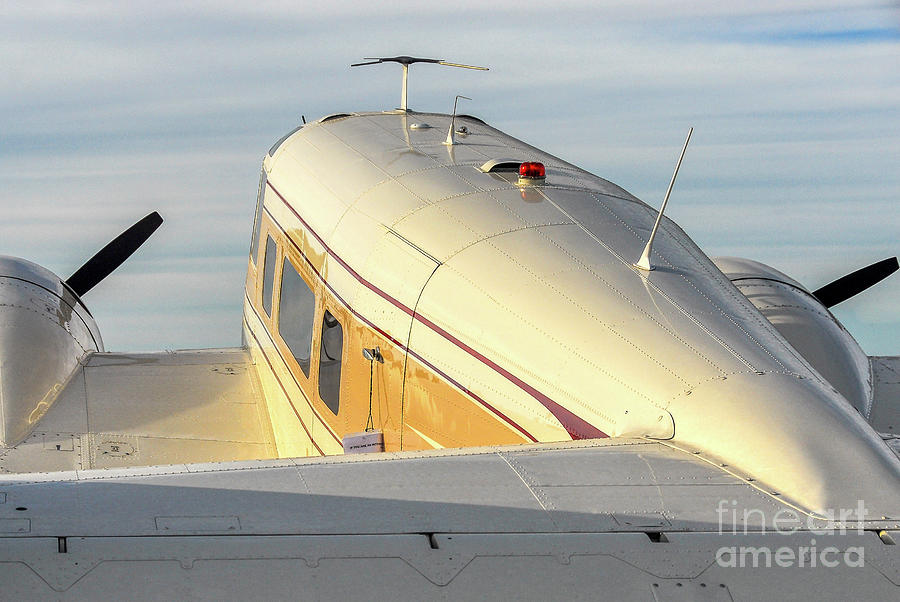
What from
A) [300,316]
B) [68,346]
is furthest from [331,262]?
[68,346]

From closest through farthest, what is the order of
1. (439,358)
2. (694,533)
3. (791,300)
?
1. (694,533)
2. (439,358)
3. (791,300)

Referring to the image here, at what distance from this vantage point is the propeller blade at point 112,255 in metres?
14.7

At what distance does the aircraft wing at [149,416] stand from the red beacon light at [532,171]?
4281 mm

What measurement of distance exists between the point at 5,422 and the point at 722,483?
7700 millimetres

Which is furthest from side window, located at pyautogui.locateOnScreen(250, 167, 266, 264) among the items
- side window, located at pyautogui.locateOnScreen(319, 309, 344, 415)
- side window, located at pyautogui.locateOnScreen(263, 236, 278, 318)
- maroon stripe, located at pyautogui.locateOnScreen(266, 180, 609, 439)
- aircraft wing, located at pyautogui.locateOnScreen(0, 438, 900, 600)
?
aircraft wing, located at pyautogui.locateOnScreen(0, 438, 900, 600)

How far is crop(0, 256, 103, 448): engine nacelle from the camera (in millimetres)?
10695

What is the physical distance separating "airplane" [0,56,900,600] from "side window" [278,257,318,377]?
0.05 m

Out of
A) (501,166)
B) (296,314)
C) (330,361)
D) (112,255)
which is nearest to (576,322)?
(501,166)

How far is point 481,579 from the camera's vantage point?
4.04m

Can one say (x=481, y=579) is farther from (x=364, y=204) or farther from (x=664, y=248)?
(x=364, y=204)

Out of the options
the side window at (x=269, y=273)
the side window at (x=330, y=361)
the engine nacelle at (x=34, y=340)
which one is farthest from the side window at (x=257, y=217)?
→ the side window at (x=330, y=361)

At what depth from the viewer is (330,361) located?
29.1 feet

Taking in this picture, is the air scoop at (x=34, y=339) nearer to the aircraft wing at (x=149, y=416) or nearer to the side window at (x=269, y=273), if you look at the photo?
the aircraft wing at (x=149, y=416)

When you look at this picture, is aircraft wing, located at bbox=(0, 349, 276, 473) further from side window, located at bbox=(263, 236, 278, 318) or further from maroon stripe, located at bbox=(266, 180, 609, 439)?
maroon stripe, located at bbox=(266, 180, 609, 439)
